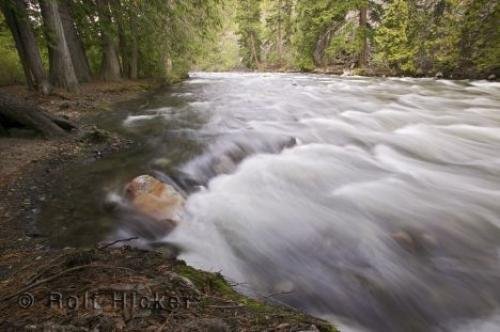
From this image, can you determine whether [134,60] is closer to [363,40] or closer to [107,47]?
[107,47]

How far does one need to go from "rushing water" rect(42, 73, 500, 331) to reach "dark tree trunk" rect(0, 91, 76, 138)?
5.49ft

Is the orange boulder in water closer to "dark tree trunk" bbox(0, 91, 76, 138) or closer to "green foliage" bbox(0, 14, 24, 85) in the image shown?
"dark tree trunk" bbox(0, 91, 76, 138)

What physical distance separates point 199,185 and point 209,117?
177 inches

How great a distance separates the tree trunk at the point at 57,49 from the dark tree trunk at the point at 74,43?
2064mm

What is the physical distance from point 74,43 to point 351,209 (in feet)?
38.6

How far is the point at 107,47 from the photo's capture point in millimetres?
13266

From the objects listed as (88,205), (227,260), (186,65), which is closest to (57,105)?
(88,205)

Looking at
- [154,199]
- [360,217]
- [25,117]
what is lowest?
[360,217]

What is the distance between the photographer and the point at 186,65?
58.7 ft

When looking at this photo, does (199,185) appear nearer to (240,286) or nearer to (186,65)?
(240,286)

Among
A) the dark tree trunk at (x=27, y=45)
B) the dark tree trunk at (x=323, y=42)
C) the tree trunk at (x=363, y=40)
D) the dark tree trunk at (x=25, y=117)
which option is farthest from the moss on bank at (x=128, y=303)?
the dark tree trunk at (x=323, y=42)

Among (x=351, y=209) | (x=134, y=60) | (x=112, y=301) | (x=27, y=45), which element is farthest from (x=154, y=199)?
(x=134, y=60)

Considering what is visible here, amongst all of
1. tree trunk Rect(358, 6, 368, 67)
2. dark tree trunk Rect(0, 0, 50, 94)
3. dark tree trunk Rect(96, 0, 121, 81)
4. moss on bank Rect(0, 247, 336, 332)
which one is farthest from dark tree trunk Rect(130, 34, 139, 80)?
moss on bank Rect(0, 247, 336, 332)

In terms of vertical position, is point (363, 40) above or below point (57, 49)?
above
